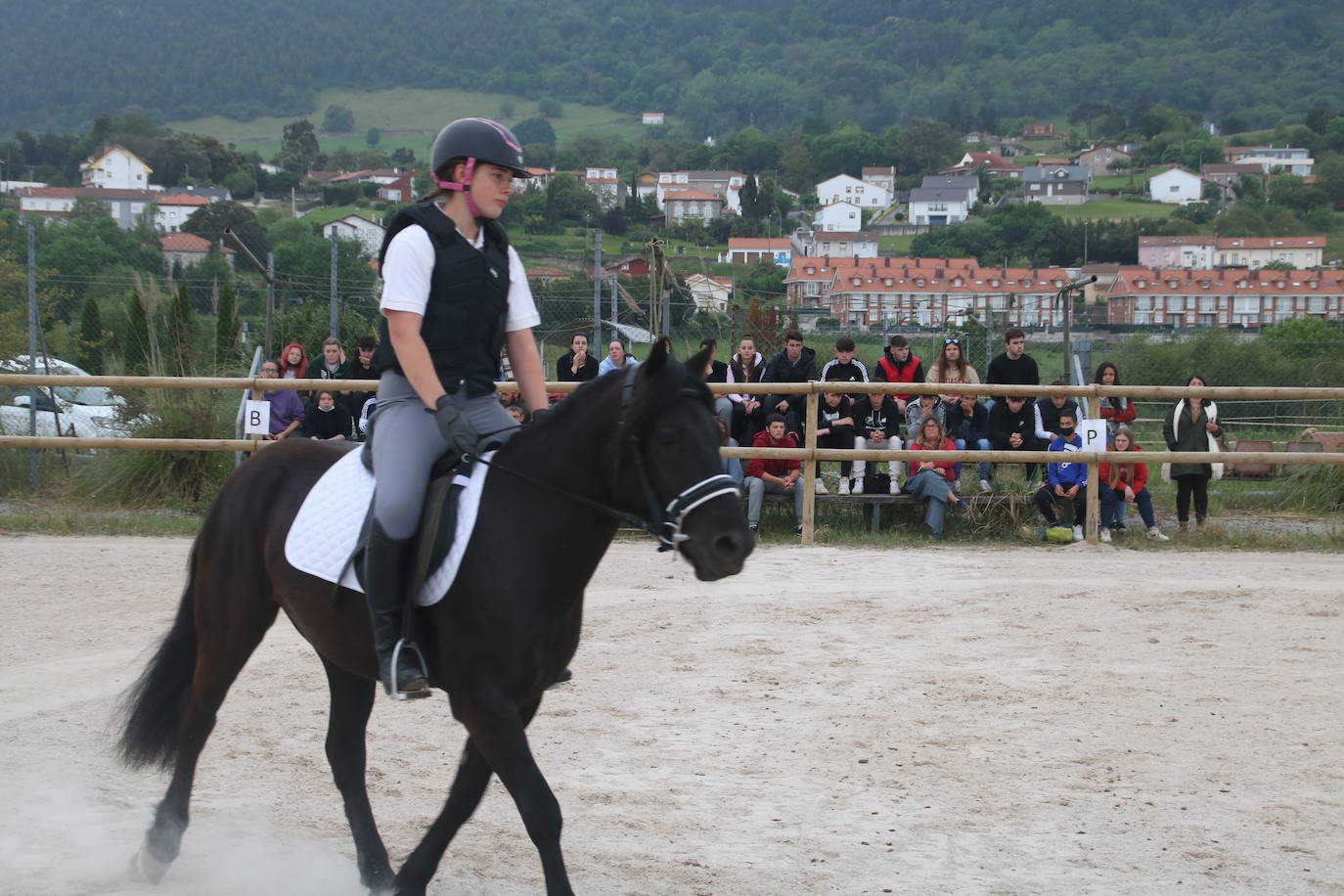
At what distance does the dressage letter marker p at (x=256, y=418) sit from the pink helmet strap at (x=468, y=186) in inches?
308

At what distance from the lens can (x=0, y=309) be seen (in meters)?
22.4

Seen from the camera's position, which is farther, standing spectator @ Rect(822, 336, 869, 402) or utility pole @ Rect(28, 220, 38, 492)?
utility pole @ Rect(28, 220, 38, 492)

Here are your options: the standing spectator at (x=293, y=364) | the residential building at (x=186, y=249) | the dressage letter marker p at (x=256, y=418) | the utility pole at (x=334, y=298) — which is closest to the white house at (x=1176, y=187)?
the residential building at (x=186, y=249)

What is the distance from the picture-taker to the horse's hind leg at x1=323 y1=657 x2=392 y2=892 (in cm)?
442

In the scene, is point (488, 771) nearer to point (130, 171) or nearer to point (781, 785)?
point (781, 785)

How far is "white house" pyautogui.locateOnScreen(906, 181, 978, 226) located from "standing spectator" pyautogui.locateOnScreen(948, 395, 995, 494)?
87866 mm

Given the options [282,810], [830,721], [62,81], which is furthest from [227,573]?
[62,81]

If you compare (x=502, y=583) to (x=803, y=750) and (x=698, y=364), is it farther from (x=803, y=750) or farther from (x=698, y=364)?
(x=803, y=750)

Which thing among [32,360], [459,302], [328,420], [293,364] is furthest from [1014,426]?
[32,360]

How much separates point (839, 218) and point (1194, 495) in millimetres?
88301

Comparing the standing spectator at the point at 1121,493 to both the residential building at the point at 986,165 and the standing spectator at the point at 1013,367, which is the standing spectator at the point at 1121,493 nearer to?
the standing spectator at the point at 1013,367

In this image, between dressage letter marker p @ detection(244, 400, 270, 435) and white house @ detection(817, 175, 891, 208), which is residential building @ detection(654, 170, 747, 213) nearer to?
white house @ detection(817, 175, 891, 208)

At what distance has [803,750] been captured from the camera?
585 centimetres

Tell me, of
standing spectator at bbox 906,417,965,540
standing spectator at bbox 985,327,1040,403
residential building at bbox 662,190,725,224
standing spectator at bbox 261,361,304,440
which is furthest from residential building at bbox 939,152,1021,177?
standing spectator at bbox 261,361,304,440
